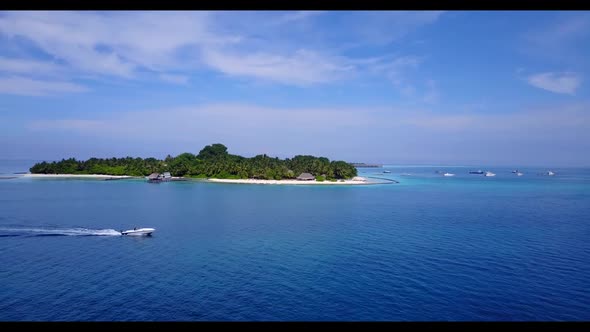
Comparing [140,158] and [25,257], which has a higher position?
[140,158]

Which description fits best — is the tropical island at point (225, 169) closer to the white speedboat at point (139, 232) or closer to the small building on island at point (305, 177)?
the small building on island at point (305, 177)

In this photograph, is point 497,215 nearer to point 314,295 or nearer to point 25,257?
point 314,295

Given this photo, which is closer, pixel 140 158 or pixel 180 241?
pixel 180 241

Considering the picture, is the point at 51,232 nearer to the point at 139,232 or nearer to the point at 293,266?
the point at 139,232

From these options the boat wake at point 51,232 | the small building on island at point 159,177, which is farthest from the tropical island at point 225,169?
the boat wake at point 51,232

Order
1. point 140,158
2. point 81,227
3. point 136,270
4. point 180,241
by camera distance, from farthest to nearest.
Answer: point 140,158, point 81,227, point 180,241, point 136,270

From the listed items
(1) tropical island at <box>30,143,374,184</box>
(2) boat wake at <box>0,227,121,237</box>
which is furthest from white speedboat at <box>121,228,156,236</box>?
(1) tropical island at <box>30,143,374,184</box>
